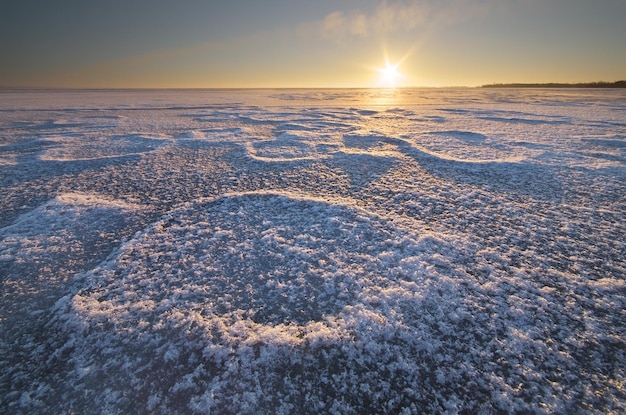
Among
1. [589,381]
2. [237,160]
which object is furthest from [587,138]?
[237,160]

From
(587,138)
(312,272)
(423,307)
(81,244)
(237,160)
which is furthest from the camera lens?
(587,138)

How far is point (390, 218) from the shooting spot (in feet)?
4.47

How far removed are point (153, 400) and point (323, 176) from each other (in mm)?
1546

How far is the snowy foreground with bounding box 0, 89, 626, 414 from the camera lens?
0.66 meters

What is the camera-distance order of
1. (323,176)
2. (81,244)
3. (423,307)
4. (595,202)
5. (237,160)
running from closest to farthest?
(423,307), (81,244), (595,202), (323,176), (237,160)

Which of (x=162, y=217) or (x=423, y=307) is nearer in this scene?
(x=423, y=307)

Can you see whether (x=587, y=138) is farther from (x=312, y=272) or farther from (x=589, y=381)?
(x=312, y=272)

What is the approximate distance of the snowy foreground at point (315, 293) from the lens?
0.66m

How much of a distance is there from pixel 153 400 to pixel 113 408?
83 mm

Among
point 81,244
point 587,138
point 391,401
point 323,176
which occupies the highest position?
point 587,138

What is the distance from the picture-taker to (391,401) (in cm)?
64

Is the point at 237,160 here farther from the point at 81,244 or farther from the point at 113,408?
the point at 113,408

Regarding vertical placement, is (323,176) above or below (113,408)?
above

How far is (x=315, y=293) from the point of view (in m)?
0.93
